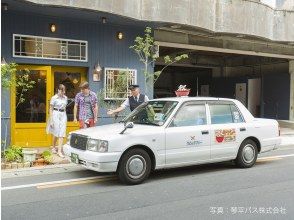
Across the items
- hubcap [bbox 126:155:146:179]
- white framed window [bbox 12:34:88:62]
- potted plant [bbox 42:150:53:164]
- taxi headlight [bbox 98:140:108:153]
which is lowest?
potted plant [bbox 42:150:53:164]

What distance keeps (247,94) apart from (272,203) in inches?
692

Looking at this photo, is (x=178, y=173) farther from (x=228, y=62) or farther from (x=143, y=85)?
(x=228, y=62)

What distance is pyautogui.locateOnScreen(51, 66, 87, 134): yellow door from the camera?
12.5 meters

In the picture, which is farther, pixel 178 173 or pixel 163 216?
pixel 178 173

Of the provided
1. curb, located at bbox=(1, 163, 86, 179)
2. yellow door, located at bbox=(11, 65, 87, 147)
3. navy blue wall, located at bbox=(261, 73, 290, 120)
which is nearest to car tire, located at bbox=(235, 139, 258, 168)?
curb, located at bbox=(1, 163, 86, 179)

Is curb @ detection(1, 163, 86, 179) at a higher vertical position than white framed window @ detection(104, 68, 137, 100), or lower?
lower

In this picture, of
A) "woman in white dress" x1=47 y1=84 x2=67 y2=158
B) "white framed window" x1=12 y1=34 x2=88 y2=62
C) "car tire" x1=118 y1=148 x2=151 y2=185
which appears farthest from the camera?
"white framed window" x1=12 y1=34 x2=88 y2=62

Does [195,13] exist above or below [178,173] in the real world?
above

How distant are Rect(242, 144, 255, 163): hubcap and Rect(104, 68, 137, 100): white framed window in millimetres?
4721

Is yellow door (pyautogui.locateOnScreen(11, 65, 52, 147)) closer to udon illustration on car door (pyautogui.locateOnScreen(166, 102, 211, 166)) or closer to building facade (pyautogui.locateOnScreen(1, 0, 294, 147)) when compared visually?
building facade (pyautogui.locateOnScreen(1, 0, 294, 147))

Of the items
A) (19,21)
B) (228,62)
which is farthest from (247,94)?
(19,21)

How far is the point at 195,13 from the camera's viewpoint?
Result: 13.5 m

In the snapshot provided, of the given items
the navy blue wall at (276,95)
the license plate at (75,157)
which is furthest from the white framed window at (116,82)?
the navy blue wall at (276,95)

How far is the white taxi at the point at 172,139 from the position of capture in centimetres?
Answer: 713
